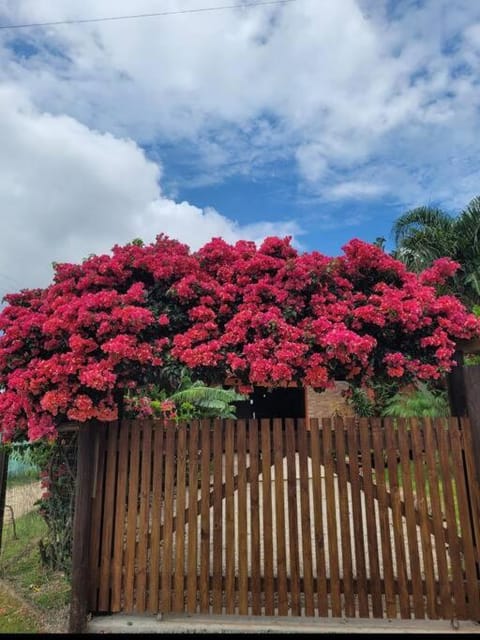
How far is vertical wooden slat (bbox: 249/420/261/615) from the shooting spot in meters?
3.72

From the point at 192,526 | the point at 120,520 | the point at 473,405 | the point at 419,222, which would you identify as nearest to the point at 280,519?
the point at 192,526

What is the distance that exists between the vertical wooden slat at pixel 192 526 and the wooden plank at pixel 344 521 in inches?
51.0

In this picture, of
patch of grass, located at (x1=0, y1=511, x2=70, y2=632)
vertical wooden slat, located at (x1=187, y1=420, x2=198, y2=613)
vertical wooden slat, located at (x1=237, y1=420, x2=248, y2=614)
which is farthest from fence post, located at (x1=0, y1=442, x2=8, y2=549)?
vertical wooden slat, located at (x1=237, y1=420, x2=248, y2=614)

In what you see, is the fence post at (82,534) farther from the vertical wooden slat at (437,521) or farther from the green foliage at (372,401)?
the green foliage at (372,401)

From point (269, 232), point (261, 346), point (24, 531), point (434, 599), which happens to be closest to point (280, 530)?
point (434, 599)

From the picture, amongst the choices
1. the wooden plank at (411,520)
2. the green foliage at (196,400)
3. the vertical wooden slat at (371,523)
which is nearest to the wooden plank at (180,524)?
the vertical wooden slat at (371,523)

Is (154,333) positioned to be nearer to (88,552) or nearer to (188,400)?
(88,552)

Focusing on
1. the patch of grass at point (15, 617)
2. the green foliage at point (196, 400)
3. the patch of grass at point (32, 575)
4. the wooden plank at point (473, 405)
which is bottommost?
the patch of grass at point (15, 617)

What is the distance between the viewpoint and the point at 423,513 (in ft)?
12.2

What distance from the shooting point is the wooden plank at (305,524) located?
368cm

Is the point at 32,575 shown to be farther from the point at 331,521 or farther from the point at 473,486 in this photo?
the point at 473,486

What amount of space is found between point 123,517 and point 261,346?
6.63ft

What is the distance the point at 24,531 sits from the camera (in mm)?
6488

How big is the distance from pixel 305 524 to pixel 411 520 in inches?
36.5
